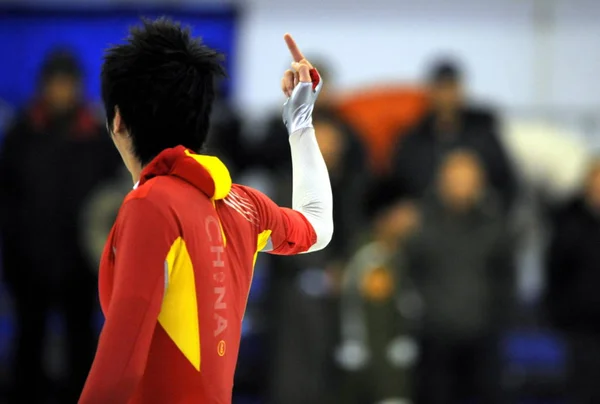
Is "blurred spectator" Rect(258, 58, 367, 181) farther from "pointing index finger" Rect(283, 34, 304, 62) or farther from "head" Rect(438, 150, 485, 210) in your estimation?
"pointing index finger" Rect(283, 34, 304, 62)

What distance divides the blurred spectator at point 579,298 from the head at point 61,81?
3199 millimetres

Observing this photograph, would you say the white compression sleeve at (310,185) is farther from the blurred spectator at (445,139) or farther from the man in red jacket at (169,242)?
the blurred spectator at (445,139)

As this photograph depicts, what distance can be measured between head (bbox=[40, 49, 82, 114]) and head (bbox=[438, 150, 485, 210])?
92.7 inches

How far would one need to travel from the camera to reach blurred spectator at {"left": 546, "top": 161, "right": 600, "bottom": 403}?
22.8 feet

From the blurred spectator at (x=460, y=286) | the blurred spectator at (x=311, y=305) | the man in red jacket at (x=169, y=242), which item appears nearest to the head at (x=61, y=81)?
the blurred spectator at (x=311, y=305)

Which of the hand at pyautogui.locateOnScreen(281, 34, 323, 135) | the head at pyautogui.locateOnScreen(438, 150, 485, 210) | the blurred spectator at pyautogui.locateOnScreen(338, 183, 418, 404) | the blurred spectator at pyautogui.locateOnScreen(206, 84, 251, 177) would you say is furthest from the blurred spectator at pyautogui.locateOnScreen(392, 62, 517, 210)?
the hand at pyautogui.locateOnScreen(281, 34, 323, 135)

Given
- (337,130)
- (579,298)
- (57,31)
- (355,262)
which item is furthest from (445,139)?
(57,31)

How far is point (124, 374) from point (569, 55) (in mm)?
8197

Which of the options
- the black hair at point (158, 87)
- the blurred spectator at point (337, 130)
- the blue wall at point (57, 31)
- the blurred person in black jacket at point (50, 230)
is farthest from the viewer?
the blue wall at point (57, 31)

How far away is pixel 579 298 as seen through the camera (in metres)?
6.95

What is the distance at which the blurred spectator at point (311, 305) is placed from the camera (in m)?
6.48

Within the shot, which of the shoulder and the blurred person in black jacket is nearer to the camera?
the shoulder

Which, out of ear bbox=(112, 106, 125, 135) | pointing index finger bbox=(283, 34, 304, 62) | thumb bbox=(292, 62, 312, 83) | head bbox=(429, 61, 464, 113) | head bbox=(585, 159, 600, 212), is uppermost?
pointing index finger bbox=(283, 34, 304, 62)

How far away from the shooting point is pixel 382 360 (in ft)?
20.9
